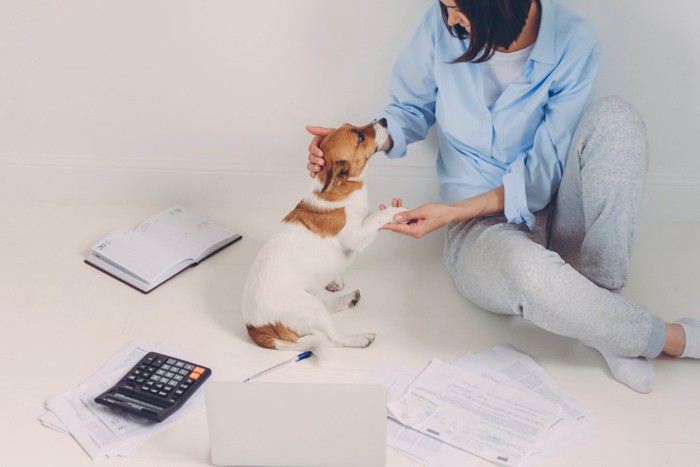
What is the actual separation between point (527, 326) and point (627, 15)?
845mm

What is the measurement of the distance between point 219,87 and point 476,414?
1146 millimetres

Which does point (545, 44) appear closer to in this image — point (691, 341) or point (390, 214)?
point (390, 214)

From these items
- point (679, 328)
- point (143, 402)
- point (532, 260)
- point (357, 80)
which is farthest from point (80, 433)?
point (679, 328)

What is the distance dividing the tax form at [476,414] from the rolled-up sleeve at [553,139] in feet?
1.30

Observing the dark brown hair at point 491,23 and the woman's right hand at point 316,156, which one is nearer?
the dark brown hair at point 491,23

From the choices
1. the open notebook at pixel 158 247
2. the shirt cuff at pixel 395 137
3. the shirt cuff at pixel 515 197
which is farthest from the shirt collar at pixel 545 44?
the open notebook at pixel 158 247

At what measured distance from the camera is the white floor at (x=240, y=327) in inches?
65.6

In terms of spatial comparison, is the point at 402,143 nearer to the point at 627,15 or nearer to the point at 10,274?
the point at 627,15

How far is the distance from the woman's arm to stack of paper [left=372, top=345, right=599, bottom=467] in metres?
0.31

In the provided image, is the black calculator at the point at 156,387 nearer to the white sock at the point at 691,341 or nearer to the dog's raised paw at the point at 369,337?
the dog's raised paw at the point at 369,337

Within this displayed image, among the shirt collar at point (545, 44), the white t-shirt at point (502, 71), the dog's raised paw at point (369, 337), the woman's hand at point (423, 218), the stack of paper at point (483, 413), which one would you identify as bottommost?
the stack of paper at point (483, 413)

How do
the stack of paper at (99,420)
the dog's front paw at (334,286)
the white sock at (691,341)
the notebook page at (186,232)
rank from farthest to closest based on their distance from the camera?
the notebook page at (186,232) < the dog's front paw at (334,286) < the white sock at (691,341) < the stack of paper at (99,420)

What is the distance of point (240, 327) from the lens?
1.98m

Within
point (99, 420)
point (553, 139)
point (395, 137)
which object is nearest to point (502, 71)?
point (553, 139)
